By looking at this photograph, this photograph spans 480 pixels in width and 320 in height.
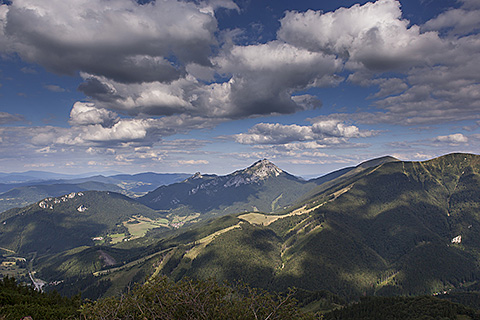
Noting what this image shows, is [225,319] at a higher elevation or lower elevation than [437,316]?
higher

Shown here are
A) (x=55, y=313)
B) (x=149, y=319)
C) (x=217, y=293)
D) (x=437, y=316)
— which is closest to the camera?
→ (x=149, y=319)

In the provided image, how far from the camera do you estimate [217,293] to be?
37.9 meters

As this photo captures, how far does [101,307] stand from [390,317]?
699ft

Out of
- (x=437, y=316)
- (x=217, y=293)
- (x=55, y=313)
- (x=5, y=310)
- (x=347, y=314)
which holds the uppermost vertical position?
(x=217, y=293)

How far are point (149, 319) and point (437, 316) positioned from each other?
673ft

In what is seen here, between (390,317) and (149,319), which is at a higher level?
(149,319)

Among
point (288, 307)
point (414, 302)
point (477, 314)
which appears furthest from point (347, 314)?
point (288, 307)

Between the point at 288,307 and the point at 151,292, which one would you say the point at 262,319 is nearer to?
the point at 288,307

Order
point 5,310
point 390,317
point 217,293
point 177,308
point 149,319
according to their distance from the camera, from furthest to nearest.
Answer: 1. point 390,317
2. point 5,310
3. point 217,293
4. point 177,308
5. point 149,319

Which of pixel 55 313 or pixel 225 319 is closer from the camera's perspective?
pixel 225 319

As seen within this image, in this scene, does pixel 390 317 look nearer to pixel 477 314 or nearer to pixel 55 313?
pixel 477 314

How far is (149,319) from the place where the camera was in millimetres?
33188

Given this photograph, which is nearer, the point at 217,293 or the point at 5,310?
the point at 217,293

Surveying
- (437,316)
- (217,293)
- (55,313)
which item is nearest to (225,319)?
(217,293)
